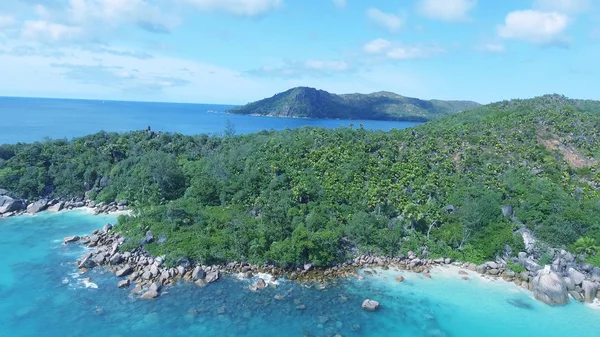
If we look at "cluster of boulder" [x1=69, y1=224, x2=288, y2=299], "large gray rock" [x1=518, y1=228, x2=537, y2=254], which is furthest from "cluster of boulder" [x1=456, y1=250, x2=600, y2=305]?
"cluster of boulder" [x1=69, y1=224, x2=288, y2=299]

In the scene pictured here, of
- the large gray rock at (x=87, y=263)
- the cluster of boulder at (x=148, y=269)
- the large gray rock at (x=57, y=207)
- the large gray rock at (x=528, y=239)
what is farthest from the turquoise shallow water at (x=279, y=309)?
the large gray rock at (x=57, y=207)

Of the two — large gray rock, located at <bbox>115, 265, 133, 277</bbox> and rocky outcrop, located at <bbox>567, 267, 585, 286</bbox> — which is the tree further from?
large gray rock, located at <bbox>115, 265, 133, 277</bbox>

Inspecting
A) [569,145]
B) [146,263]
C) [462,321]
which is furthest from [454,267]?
[569,145]

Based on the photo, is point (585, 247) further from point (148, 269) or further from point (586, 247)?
point (148, 269)

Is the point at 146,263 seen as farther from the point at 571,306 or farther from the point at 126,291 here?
the point at 571,306

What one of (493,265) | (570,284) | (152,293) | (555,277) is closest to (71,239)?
(152,293)

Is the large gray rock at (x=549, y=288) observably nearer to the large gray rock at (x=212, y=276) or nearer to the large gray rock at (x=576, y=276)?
the large gray rock at (x=576, y=276)
